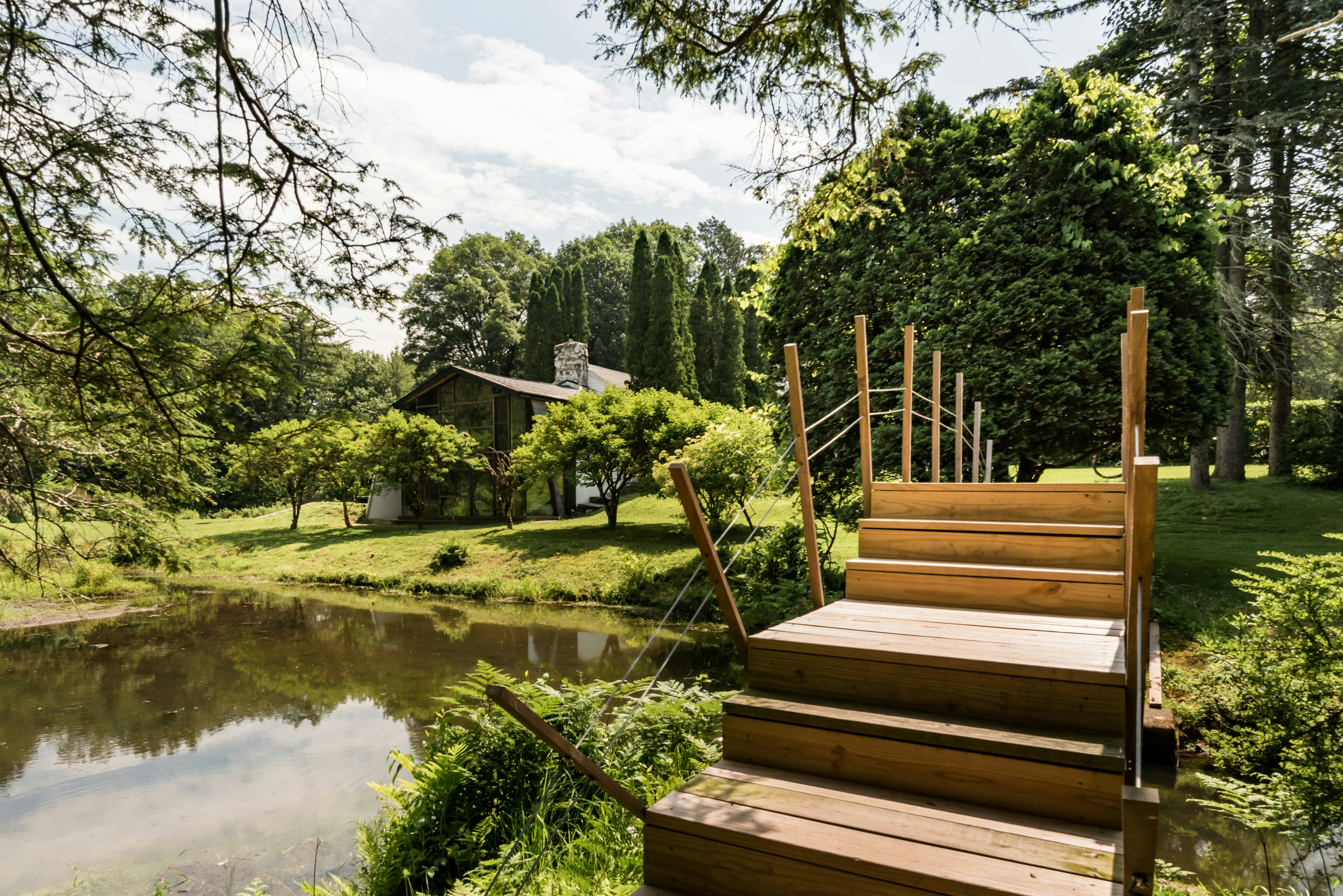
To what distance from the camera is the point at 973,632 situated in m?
2.82

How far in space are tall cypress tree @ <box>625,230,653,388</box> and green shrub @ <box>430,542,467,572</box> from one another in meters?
12.5

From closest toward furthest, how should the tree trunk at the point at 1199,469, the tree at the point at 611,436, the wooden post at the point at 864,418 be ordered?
1. the wooden post at the point at 864,418
2. the tree trunk at the point at 1199,469
3. the tree at the point at 611,436

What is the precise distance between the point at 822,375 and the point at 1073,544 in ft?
19.8

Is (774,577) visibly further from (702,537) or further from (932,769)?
(932,769)

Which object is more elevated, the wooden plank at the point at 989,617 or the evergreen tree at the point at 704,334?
the evergreen tree at the point at 704,334

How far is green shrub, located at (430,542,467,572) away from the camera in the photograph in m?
15.8

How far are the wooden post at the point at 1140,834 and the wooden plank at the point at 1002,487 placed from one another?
8.09 ft

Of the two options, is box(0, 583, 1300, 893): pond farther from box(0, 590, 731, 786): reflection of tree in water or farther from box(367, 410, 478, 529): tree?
box(367, 410, 478, 529): tree

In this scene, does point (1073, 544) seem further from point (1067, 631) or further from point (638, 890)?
point (638, 890)

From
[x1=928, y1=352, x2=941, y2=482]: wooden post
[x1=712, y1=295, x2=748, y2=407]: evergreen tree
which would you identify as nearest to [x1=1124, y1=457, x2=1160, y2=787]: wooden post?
[x1=928, y1=352, x2=941, y2=482]: wooden post

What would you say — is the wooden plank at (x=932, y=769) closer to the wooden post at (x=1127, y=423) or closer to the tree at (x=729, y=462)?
the wooden post at (x=1127, y=423)

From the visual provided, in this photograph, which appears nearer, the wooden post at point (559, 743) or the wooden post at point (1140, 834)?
the wooden post at point (1140, 834)

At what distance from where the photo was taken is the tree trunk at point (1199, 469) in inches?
507

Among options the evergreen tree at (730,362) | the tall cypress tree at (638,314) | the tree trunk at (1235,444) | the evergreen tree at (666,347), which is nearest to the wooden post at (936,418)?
the tree trunk at (1235,444)
